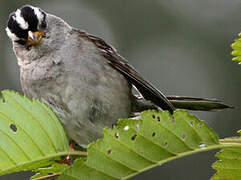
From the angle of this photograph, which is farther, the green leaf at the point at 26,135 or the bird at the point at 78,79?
the bird at the point at 78,79

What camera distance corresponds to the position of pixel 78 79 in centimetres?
340

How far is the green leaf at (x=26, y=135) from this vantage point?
186 cm

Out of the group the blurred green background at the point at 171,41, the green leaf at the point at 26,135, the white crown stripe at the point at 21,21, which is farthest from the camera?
the blurred green background at the point at 171,41

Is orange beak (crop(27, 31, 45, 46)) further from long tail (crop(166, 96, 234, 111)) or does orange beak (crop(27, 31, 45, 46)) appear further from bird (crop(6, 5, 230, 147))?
long tail (crop(166, 96, 234, 111))

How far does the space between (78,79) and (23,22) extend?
65 cm

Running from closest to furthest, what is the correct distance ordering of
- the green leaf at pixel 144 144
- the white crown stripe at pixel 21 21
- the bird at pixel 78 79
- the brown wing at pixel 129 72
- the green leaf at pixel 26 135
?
the green leaf at pixel 144 144
the green leaf at pixel 26 135
the bird at pixel 78 79
the white crown stripe at pixel 21 21
the brown wing at pixel 129 72

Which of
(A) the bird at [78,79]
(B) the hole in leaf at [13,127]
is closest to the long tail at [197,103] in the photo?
(A) the bird at [78,79]

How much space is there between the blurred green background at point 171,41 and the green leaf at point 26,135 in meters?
7.38

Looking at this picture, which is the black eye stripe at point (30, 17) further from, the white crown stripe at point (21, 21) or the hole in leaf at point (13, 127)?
the hole in leaf at point (13, 127)

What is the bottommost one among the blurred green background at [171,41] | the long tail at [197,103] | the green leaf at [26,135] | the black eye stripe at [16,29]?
the green leaf at [26,135]

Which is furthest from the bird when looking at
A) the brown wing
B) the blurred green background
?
the blurred green background

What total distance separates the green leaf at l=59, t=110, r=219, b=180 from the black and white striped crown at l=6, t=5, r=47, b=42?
6.68 feet

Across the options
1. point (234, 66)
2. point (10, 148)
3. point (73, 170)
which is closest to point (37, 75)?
point (10, 148)

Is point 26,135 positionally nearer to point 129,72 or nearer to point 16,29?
point 16,29
